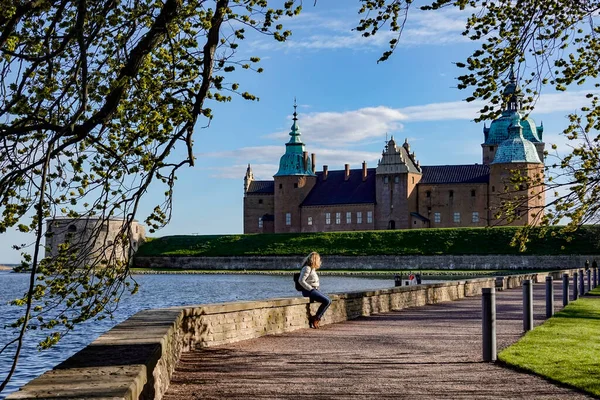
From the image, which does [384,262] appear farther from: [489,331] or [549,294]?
[489,331]

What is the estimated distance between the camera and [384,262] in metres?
80.9

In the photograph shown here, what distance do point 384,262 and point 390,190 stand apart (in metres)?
16.5

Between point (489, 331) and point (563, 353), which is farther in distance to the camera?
point (563, 353)

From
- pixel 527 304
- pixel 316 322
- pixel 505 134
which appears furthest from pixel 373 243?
pixel 527 304

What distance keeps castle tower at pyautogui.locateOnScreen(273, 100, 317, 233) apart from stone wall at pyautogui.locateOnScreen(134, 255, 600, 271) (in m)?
13.2

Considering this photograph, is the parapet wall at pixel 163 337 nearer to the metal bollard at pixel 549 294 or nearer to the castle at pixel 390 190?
the metal bollard at pixel 549 294

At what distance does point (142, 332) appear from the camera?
338 inches

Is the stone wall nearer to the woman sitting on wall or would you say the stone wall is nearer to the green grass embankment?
the green grass embankment

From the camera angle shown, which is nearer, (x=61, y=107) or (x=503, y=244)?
(x=61, y=107)

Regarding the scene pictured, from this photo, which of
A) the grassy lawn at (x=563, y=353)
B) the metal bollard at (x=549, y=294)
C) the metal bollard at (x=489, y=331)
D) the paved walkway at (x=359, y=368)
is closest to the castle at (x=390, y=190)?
the metal bollard at (x=549, y=294)

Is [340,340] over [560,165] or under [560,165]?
under

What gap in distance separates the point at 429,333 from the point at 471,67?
16.8 feet

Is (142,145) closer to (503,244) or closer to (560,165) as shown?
Answer: (560,165)

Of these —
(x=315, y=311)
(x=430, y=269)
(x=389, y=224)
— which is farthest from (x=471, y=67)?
(x=389, y=224)
